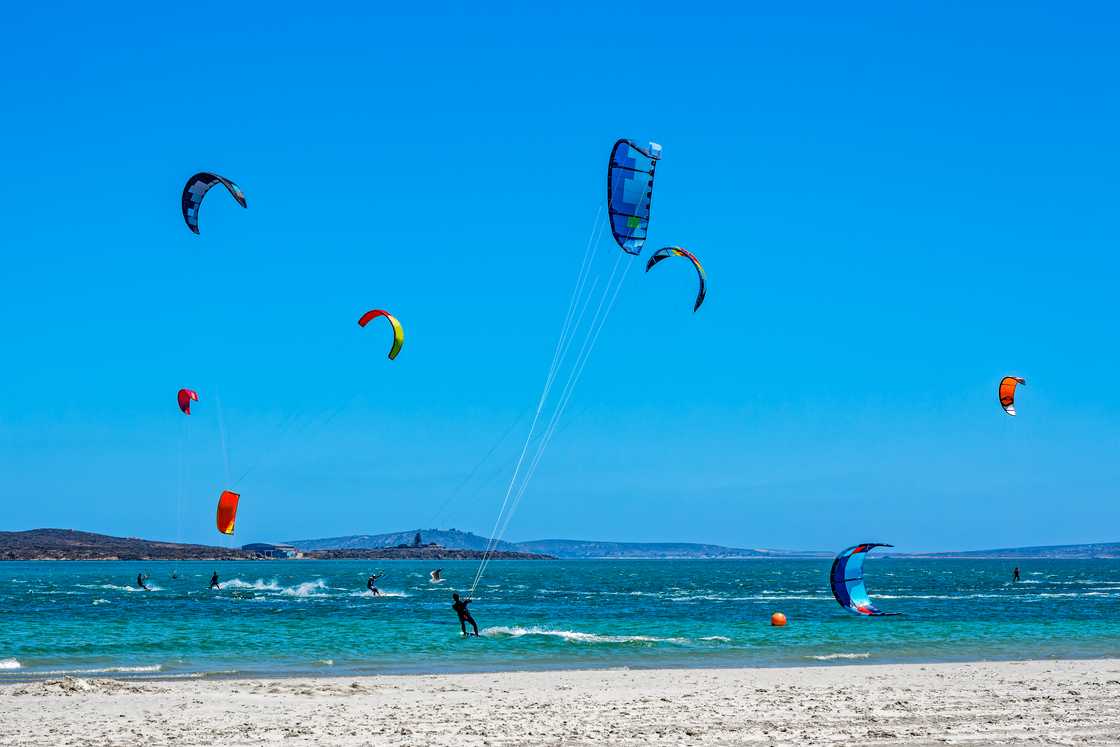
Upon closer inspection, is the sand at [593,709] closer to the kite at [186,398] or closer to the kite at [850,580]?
the kite at [850,580]

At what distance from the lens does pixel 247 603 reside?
1537 inches

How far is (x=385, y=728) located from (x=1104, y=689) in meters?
8.69

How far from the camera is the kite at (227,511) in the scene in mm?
17312

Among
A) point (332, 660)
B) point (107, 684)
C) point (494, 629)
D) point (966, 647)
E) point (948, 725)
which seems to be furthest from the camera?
point (494, 629)

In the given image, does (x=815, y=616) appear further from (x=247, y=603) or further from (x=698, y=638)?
(x=247, y=603)

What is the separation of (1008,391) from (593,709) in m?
13.8

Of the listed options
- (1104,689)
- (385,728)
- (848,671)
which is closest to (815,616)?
(848,671)

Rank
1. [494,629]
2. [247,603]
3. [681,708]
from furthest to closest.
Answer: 1. [247,603]
2. [494,629]
3. [681,708]

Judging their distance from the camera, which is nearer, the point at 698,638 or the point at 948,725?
the point at 948,725

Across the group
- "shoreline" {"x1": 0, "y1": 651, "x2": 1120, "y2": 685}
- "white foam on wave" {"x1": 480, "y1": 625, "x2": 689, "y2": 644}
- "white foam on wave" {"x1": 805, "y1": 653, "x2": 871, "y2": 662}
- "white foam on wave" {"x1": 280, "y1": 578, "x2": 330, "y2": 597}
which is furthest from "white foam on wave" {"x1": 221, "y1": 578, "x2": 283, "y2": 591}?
"white foam on wave" {"x1": 805, "y1": 653, "x2": 871, "y2": 662}

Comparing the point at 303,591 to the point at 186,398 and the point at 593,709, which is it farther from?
the point at 593,709

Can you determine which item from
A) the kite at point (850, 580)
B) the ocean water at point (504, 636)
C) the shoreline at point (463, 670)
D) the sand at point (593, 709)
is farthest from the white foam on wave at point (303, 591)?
the kite at point (850, 580)

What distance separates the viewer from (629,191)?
1611cm

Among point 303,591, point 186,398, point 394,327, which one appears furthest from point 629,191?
point 303,591
